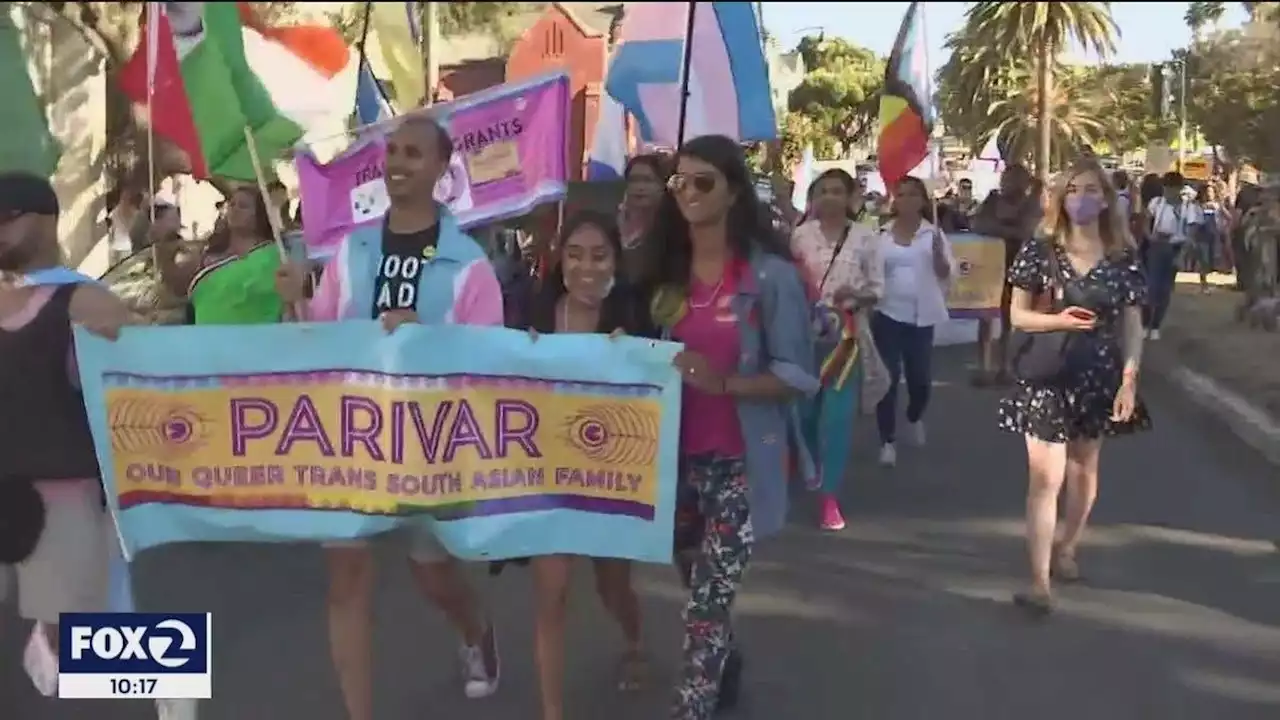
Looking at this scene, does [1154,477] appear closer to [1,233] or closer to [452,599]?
[452,599]

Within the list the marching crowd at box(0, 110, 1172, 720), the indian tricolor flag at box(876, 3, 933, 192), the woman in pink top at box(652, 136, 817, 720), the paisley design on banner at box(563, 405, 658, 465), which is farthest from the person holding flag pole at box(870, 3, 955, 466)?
the paisley design on banner at box(563, 405, 658, 465)

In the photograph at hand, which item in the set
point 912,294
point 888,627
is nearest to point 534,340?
point 888,627

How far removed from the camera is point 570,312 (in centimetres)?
485

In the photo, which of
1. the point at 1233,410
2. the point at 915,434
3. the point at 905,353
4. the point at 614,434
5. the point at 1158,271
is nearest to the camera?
the point at 614,434

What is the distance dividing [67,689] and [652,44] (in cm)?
281

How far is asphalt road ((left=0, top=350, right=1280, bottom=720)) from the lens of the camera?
524cm

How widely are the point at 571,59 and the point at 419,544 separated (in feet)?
9.17

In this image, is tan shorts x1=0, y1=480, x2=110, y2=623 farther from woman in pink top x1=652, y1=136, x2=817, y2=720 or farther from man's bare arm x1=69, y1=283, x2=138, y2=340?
woman in pink top x1=652, y1=136, x2=817, y2=720

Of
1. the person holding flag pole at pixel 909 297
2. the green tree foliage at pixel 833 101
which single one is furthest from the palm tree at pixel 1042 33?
the person holding flag pole at pixel 909 297

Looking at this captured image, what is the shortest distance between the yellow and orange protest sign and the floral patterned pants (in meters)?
9.68

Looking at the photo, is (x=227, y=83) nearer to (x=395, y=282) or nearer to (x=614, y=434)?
(x=395, y=282)

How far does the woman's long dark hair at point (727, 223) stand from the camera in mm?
4559

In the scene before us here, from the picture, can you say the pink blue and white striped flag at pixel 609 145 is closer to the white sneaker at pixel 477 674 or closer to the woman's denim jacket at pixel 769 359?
the white sneaker at pixel 477 674

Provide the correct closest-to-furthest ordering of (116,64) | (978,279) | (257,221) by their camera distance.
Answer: (257,221), (116,64), (978,279)
